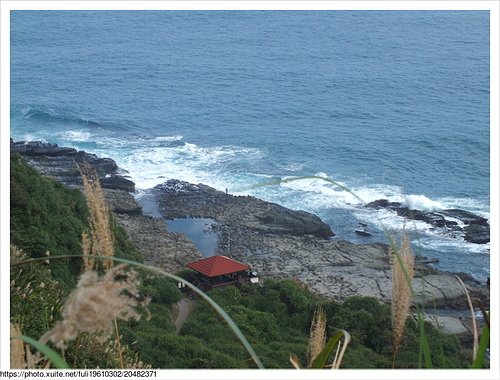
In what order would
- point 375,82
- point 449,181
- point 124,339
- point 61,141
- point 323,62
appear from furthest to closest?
point 323,62 → point 375,82 → point 61,141 → point 449,181 → point 124,339

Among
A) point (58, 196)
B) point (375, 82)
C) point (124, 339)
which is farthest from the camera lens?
point (375, 82)

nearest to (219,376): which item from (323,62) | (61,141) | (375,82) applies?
(61,141)

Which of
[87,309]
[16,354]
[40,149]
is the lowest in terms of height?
[40,149]

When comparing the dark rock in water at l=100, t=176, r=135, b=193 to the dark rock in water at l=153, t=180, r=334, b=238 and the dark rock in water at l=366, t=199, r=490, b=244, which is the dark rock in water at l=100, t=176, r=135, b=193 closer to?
the dark rock in water at l=153, t=180, r=334, b=238

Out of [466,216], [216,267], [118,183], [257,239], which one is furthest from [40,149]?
[466,216]

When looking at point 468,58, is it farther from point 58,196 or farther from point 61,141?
point 58,196

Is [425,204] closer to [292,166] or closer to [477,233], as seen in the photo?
[477,233]

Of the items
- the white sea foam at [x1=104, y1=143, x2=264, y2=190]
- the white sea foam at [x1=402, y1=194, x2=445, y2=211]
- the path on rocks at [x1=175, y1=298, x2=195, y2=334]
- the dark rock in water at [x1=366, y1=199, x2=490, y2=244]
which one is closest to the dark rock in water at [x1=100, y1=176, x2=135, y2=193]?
the white sea foam at [x1=104, y1=143, x2=264, y2=190]
